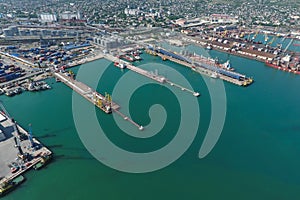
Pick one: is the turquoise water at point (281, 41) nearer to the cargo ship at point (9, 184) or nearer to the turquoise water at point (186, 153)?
the turquoise water at point (186, 153)

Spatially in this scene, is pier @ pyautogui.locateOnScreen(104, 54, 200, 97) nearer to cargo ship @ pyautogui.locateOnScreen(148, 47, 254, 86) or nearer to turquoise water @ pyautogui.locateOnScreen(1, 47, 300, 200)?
turquoise water @ pyautogui.locateOnScreen(1, 47, 300, 200)

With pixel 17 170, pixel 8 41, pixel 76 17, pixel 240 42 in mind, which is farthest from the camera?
pixel 76 17

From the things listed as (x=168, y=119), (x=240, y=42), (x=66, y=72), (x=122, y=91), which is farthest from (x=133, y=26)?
(x=168, y=119)

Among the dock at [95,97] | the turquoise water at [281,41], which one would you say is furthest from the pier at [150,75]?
the turquoise water at [281,41]

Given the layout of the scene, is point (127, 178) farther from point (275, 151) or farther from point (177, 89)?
point (177, 89)

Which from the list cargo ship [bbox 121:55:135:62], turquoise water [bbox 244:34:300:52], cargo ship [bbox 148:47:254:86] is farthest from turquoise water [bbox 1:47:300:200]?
turquoise water [bbox 244:34:300:52]

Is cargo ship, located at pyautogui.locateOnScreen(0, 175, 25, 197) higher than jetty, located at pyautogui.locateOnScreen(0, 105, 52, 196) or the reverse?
the reverse

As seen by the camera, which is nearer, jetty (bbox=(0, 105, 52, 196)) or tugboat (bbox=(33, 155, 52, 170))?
jetty (bbox=(0, 105, 52, 196))
